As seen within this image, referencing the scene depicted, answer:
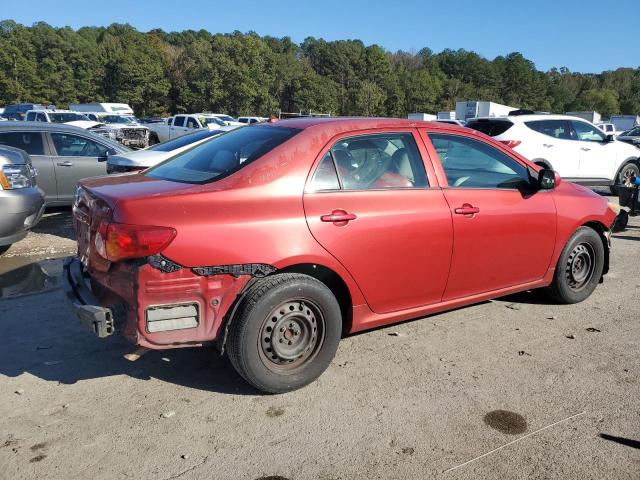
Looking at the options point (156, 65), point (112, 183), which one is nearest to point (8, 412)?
point (112, 183)

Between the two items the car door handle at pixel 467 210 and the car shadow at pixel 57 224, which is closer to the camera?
the car door handle at pixel 467 210

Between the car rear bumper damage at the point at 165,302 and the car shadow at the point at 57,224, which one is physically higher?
the car rear bumper damage at the point at 165,302

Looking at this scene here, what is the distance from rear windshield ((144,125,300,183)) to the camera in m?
3.56

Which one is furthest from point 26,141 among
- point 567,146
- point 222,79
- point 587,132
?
point 222,79

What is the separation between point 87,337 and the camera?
4215mm

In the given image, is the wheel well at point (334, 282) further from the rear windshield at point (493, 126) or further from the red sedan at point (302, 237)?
the rear windshield at point (493, 126)

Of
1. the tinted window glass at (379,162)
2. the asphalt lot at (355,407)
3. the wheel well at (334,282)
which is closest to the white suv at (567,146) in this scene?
the asphalt lot at (355,407)

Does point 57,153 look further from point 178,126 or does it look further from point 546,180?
point 178,126

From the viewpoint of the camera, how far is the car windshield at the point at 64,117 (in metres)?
31.5

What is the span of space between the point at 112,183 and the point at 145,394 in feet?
4.52

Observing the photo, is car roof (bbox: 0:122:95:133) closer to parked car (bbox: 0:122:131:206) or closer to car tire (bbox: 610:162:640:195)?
parked car (bbox: 0:122:131:206)

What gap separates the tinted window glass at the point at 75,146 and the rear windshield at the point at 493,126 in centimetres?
730

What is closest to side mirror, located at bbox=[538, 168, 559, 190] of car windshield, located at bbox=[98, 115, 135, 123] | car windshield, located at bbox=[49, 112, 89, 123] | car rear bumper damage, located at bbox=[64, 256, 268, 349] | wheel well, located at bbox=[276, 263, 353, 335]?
wheel well, located at bbox=[276, 263, 353, 335]

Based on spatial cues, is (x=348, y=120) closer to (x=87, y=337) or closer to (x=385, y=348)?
(x=385, y=348)
